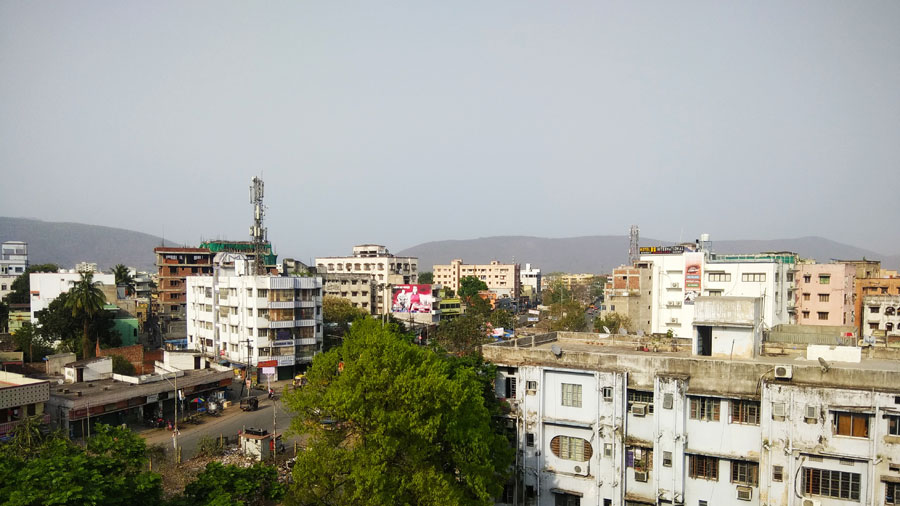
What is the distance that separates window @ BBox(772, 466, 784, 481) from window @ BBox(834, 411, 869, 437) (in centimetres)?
213

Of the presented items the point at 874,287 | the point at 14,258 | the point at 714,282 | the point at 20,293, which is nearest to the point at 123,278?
the point at 20,293

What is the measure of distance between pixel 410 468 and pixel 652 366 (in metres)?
9.76

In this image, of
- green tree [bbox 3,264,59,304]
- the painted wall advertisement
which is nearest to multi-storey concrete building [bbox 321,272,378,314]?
green tree [bbox 3,264,59,304]

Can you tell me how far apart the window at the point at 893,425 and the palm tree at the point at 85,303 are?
5604 centimetres

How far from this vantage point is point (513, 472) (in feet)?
79.4

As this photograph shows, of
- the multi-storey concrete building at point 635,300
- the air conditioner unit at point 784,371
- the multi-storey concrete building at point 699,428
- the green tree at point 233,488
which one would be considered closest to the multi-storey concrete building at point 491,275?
the multi-storey concrete building at point 635,300

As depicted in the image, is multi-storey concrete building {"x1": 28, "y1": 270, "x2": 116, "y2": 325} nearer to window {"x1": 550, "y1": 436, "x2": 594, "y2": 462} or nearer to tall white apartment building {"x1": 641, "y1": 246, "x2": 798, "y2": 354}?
tall white apartment building {"x1": 641, "y1": 246, "x2": 798, "y2": 354}

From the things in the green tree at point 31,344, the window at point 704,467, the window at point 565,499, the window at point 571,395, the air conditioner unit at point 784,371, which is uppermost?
the air conditioner unit at point 784,371

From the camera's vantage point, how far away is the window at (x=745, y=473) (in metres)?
21.0

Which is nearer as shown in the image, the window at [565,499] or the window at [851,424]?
the window at [851,424]

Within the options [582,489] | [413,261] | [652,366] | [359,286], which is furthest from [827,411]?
[413,261]

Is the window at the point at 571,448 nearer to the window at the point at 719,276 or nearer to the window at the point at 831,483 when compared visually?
the window at the point at 831,483

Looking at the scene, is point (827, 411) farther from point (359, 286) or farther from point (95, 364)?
point (359, 286)

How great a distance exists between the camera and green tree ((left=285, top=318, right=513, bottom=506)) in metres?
18.2
